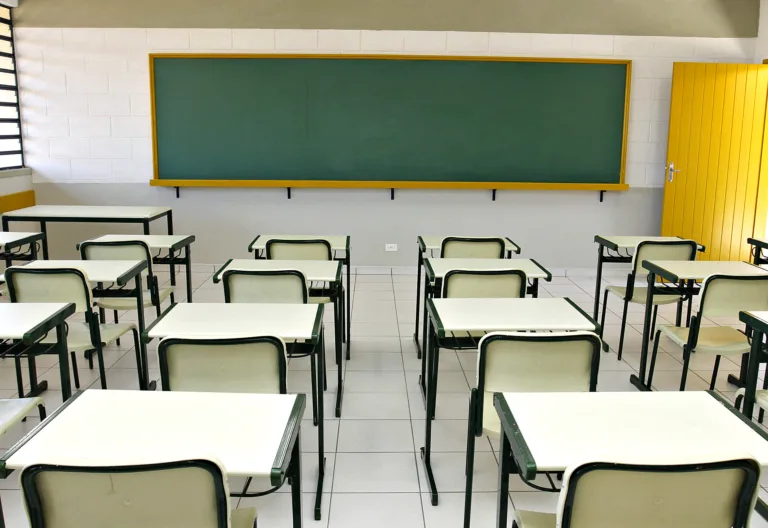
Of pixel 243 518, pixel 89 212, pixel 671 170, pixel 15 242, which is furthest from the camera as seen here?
pixel 671 170

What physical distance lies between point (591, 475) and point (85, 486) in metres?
1.13

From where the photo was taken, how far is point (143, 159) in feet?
21.2

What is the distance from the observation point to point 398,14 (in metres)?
6.19

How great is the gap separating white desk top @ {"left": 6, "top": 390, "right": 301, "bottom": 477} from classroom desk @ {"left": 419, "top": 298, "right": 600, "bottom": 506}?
3.25ft

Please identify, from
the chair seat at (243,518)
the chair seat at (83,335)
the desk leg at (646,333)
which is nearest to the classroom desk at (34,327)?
the chair seat at (83,335)

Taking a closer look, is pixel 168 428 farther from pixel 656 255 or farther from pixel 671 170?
pixel 671 170

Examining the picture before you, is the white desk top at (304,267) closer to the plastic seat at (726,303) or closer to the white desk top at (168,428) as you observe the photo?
the white desk top at (168,428)

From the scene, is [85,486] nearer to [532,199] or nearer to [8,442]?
[8,442]

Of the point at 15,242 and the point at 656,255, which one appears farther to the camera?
the point at 15,242

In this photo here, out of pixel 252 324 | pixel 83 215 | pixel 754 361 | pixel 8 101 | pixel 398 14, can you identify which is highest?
pixel 398 14

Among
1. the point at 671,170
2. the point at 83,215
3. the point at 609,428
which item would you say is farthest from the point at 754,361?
the point at 83,215

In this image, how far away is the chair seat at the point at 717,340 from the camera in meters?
3.27

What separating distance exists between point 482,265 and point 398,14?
135 inches

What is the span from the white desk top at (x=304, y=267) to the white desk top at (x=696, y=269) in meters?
1.92
